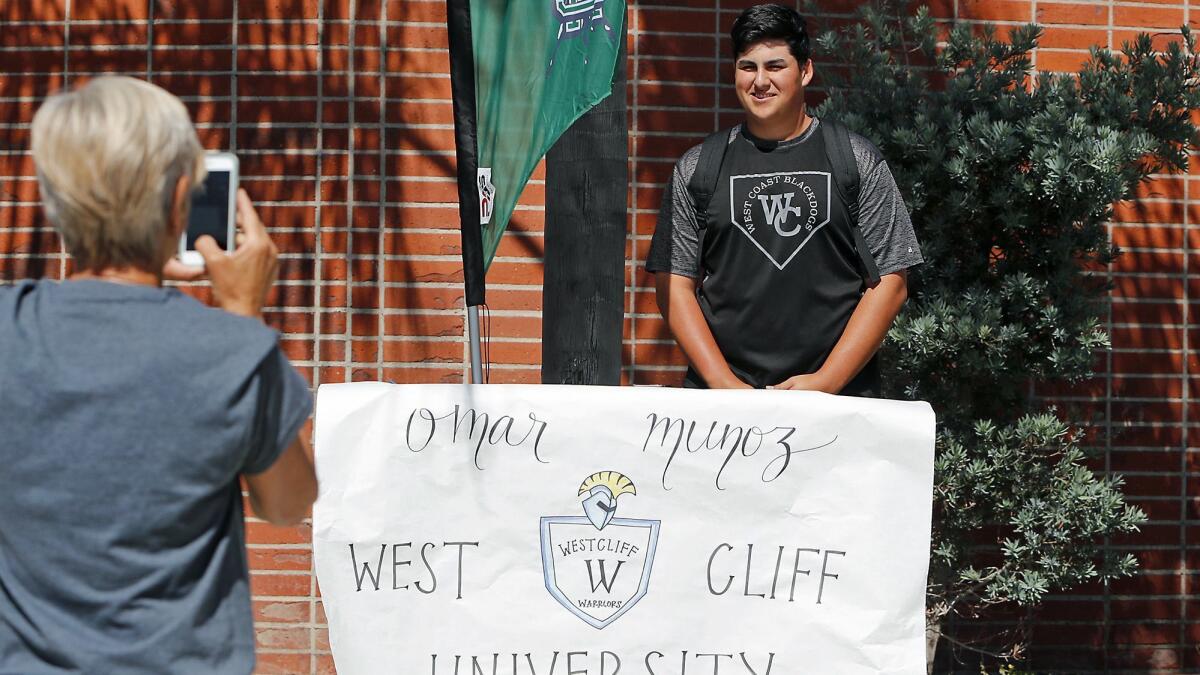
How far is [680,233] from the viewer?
4016 mm

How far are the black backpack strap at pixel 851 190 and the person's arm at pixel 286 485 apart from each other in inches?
84.1

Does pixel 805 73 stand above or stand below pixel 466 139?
above

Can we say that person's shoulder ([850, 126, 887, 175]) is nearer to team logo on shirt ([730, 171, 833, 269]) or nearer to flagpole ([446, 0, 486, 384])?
team logo on shirt ([730, 171, 833, 269])

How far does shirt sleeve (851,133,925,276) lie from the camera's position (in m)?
3.88

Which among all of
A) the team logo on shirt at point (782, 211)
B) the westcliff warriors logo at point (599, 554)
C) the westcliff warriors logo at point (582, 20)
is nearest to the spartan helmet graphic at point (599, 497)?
the westcliff warriors logo at point (599, 554)

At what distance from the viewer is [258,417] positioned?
1.98 meters

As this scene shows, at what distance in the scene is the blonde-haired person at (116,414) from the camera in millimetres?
1911

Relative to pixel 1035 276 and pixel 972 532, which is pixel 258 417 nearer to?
pixel 1035 276

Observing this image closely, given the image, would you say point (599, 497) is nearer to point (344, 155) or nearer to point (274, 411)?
point (274, 411)

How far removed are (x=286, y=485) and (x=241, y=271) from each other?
336mm

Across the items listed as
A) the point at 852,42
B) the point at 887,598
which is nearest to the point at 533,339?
the point at 852,42

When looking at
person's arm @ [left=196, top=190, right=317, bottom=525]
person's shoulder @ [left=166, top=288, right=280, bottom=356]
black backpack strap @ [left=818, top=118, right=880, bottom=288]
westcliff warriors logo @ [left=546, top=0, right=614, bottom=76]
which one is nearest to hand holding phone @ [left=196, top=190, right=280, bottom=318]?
person's arm @ [left=196, top=190, right=317, bottom=525]

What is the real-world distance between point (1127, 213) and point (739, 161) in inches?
85.1

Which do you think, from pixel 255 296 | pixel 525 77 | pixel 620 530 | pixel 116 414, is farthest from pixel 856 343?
pixel 116 414
